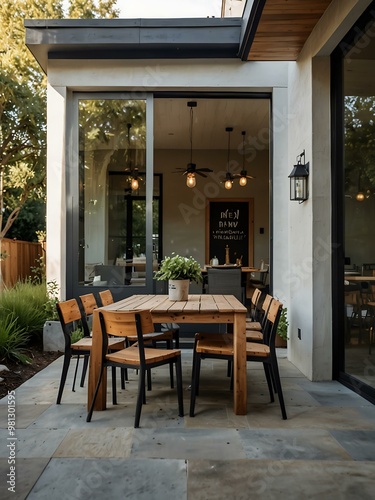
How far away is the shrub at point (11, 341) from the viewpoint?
471 cm

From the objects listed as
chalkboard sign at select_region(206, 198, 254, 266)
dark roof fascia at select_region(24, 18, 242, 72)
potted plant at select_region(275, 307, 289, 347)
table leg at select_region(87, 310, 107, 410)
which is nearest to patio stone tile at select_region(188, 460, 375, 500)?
table leg at select_region(87, 310, 107, 410)

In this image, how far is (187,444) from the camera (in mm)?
2754

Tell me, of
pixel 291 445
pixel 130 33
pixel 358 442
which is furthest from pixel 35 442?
pixel 130 33

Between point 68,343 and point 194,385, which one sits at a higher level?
point 68,343

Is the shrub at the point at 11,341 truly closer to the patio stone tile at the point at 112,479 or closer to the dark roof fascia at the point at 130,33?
the patio stone tile at the point at 112,479

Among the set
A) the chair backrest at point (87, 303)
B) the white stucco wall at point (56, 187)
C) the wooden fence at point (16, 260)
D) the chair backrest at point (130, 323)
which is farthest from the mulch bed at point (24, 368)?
the wooden fence at point (16, 260)

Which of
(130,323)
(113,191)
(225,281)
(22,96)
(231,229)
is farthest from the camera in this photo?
(231,229)

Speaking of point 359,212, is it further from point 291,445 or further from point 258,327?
point 291,445

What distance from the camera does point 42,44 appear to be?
550 cm

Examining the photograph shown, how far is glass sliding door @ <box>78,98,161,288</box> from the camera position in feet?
19.6

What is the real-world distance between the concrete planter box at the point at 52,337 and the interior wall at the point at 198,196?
5330mm

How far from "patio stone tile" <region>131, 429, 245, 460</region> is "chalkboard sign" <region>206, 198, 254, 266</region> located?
7788mm

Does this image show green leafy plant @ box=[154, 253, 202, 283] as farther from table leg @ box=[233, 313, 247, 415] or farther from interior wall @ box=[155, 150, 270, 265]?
interior wall @ box=[155, 150, 270, 265]

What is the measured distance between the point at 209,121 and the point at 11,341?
5.21 meters
